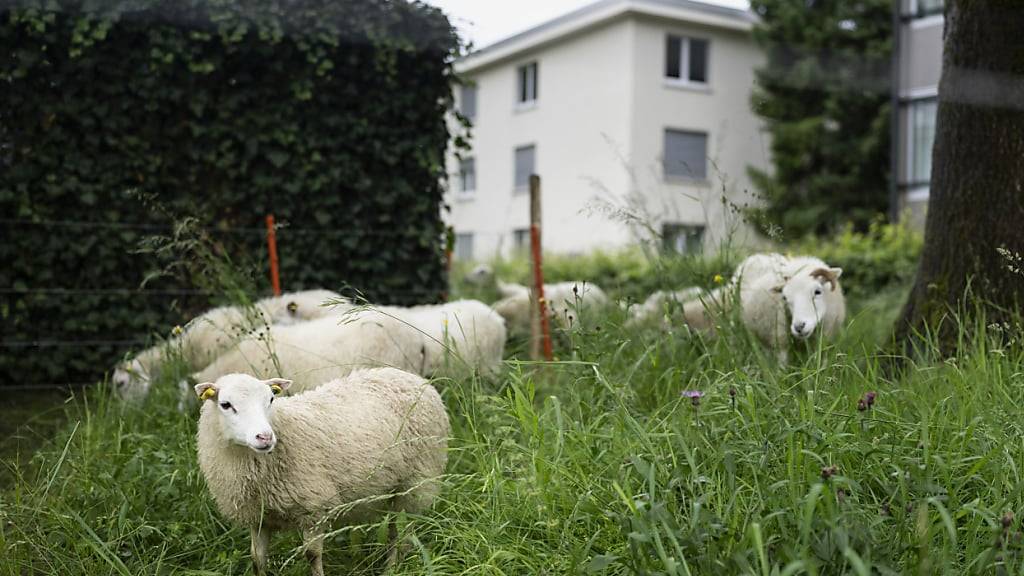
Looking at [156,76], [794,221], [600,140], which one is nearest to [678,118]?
[600,140]

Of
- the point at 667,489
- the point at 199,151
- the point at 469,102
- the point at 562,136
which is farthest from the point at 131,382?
the point at 469,102

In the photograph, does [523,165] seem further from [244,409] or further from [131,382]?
[244,409]

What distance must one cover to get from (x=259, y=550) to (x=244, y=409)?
1.83 ft

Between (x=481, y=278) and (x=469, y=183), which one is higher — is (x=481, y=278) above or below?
below

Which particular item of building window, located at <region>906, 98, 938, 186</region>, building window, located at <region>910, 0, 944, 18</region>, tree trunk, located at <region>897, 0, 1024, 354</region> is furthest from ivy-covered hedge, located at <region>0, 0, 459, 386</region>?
building window, located at <region>906, 98, 938, 186</region>

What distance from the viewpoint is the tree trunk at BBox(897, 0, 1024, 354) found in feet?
15.8

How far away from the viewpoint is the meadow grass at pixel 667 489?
8.29 ft

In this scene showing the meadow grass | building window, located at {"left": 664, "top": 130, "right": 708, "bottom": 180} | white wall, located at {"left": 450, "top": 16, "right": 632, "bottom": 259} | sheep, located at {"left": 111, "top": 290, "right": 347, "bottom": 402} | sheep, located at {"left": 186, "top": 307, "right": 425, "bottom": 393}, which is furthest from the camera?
building window, located at {"left": 664, "top": 130, "right": 708, "bottom": 180}

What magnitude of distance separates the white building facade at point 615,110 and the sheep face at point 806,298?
13.4 meters

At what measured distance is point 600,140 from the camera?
20188mm

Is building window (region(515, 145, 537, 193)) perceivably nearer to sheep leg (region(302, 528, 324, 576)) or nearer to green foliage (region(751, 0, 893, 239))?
green foliage (region(751, 0, 893, 239))

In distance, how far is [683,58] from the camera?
2117 centimetres

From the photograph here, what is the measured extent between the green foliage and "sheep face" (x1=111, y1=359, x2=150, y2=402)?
1574 centimetres

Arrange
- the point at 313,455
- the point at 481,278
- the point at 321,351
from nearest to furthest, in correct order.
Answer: the point at 313,455 → the point at 321,351 → the point at 481,278
